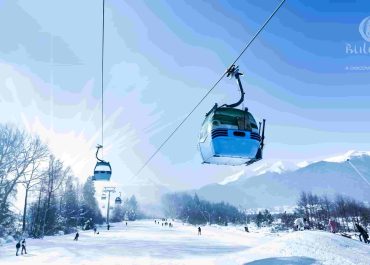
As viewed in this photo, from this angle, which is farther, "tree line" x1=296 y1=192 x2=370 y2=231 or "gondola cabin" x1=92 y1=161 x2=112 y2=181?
"tree line" x1=296 y1=192 x2=370 y2=231

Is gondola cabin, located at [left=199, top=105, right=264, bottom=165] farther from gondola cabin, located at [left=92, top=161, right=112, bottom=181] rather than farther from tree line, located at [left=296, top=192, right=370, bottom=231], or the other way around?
tree line, located at [left=296, top=192, right=370, bottom=231]

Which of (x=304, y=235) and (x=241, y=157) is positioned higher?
(x=241, y=157)

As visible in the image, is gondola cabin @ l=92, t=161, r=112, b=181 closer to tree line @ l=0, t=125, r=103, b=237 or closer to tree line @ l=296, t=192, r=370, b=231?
A: tree line @ l=0, t=125, r=103, b=237

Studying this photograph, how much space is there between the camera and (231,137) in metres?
9.06

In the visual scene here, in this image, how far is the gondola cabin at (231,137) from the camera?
9.05 meters

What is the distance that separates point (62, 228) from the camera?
6769 cm

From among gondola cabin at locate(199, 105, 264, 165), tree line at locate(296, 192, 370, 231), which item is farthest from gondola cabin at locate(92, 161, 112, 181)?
tree line at locate(296, 192, 370, 231)

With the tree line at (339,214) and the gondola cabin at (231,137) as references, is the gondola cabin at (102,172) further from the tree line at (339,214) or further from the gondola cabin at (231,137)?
the tree line at (339,214)

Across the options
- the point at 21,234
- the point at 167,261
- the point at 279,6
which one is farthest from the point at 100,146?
the point at 21,234

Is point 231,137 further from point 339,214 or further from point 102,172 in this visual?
point 339,214

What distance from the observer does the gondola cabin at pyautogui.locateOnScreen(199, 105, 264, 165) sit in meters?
9.05

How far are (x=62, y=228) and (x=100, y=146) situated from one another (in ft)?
183

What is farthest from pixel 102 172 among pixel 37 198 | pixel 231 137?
pixel 37 198

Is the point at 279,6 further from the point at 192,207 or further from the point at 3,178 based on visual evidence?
the point at 192,207
